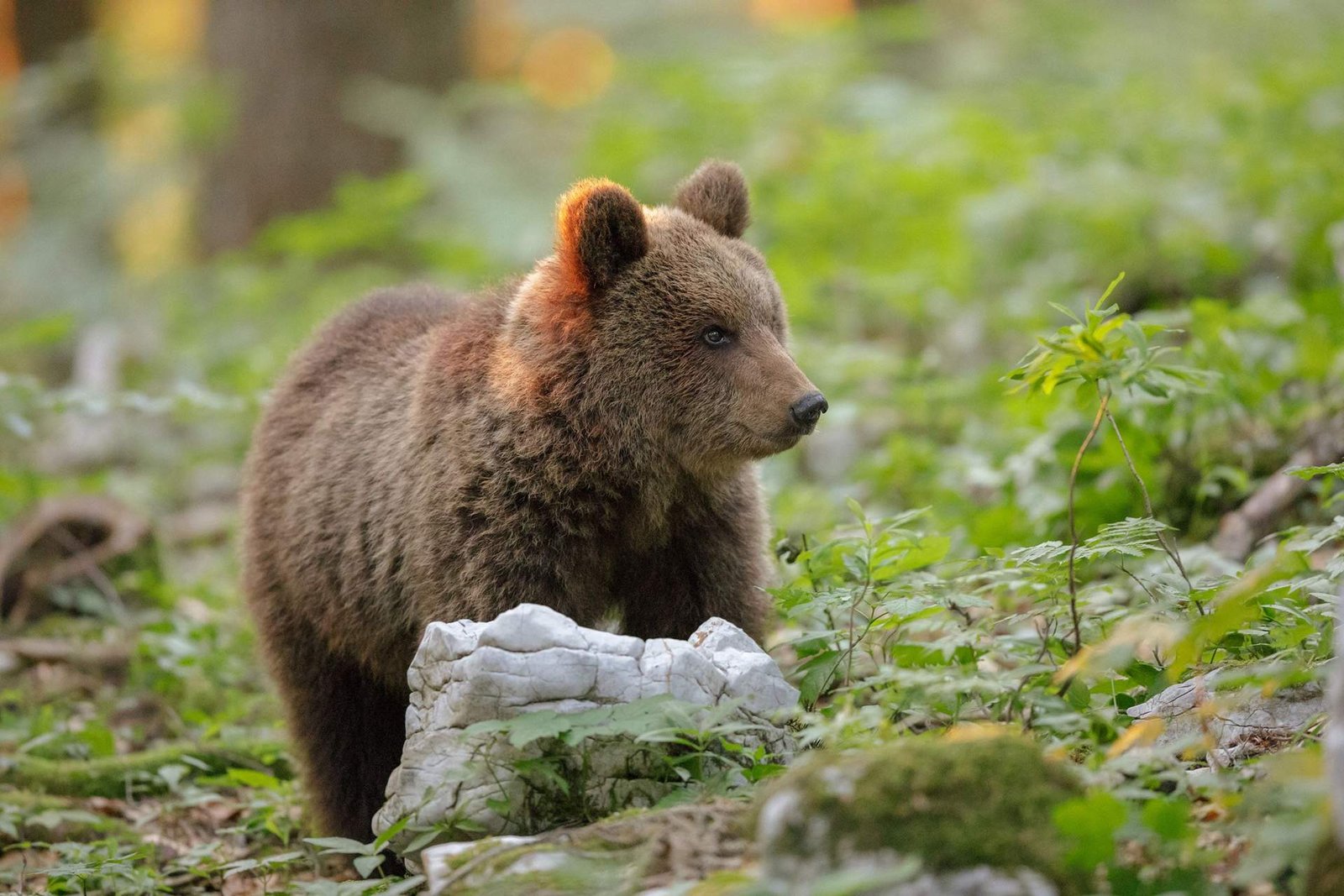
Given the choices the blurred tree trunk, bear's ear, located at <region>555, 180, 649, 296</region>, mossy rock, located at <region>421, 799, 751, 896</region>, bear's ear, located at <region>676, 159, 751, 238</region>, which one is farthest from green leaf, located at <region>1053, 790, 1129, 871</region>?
the blurred tree trunk

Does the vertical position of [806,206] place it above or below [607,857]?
above

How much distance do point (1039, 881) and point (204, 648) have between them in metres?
5.29

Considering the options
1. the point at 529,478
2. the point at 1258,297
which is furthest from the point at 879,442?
the point at 529,478

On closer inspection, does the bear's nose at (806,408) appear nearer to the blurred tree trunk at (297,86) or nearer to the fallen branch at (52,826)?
the fallen branch at (52,826)

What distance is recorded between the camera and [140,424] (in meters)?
11.8

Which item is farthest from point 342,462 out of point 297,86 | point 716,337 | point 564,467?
point 297,86

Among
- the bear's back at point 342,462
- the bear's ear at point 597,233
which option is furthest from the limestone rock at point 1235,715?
the bear's back at point 342,462

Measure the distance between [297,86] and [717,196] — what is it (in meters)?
10.3

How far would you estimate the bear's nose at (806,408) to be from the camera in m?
4.90

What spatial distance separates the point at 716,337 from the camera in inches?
202

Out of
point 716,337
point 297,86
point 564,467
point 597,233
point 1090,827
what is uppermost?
point 297,86

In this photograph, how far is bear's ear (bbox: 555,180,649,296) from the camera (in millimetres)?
4957

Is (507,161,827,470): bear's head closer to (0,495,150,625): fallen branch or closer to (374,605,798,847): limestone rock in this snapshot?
(374,605,798,847): limestone rock

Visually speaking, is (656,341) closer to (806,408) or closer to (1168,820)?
(806,408)
